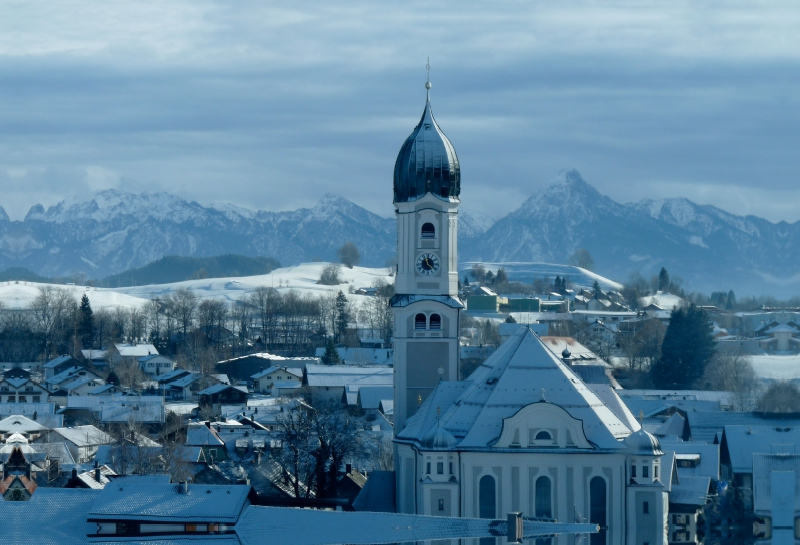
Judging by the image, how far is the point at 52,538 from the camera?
55469 mm

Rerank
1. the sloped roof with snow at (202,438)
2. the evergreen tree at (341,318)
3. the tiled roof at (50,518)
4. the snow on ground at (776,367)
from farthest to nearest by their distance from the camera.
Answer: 1. the evergreen tree at (341,318)
2. the snow on ground at (776,367)
3. the sloped roof with snow at (202,438)
4. the tiled roof at (50,518)

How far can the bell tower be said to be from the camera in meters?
68.3

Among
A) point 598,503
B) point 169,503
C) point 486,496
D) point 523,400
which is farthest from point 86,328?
point 598,503

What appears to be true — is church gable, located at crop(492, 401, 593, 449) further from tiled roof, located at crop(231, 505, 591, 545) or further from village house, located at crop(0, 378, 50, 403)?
village house, located at crop(0, 378, 50, 403)

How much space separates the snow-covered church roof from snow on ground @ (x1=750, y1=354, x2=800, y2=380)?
3858 cm

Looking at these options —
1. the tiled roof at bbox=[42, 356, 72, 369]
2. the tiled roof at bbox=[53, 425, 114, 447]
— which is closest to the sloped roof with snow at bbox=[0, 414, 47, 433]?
the tiled roof at bbox=[53, 425, 114, 447]

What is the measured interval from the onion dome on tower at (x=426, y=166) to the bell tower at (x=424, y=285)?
40 mm

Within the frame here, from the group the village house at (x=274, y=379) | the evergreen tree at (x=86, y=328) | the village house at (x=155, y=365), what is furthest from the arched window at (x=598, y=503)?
the evergreen tree at (x=86, y=328)

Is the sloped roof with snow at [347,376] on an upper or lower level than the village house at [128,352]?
lower

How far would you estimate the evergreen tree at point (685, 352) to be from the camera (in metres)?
129

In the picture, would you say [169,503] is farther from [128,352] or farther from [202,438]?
[128,352]

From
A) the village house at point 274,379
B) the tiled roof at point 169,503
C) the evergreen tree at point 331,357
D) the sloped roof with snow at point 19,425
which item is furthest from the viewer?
the evergreen tree at point 331,357

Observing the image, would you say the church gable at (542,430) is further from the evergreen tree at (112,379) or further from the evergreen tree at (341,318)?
the evergreen tree at (341,318)

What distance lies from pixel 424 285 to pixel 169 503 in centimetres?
1600
